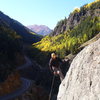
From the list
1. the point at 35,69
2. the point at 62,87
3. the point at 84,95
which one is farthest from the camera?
the point at 35,69

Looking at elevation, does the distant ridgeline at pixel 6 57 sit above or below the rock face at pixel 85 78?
above

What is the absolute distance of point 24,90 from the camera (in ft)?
294

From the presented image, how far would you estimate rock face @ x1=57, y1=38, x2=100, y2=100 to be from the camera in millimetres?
12923

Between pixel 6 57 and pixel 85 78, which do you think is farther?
pixel 6 57

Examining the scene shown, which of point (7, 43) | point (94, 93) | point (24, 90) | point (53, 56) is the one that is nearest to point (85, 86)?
point (94, 93)

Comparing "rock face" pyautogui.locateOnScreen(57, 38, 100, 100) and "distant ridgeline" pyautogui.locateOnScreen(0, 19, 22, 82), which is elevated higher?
"distant ridgeline" pyautogui.locateOnScreen(0, 19, 22, 82)

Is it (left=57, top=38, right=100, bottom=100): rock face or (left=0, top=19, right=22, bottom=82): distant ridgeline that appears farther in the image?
(left=0, top=19, right=22, bottom=82): distant ridgeline

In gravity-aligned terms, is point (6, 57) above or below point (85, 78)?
above

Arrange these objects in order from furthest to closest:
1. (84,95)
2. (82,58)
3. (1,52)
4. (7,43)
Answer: (7,43) < (1,52) < (82,58) < (84,95)

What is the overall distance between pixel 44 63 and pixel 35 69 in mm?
29754

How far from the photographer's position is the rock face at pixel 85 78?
12923 millimetres

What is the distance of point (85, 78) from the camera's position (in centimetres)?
1428

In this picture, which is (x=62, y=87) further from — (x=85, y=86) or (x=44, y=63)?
(x=44, y=63)

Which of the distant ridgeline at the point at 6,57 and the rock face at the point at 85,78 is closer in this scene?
the rock face at the point at 85,78
